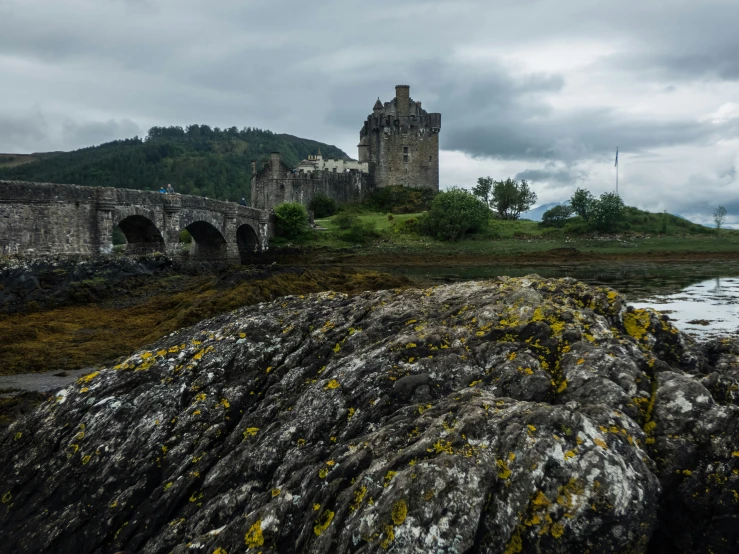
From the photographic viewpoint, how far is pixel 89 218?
92.5 ft

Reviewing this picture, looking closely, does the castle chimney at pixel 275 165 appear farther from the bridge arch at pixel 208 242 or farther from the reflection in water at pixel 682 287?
the reflection in water at pixel 682 287

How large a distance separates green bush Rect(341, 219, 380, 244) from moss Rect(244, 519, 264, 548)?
53.9 metres

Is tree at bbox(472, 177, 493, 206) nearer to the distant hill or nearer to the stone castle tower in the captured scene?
the stone castle tower

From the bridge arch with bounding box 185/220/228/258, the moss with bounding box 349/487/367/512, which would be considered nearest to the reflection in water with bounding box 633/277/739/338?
the moss with bounding box 349/487/367/512

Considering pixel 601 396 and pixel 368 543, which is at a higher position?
pixel 601 396

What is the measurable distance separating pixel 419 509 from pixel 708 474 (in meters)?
2.09

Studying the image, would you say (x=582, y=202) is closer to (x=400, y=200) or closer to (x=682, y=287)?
(x=400, y=200)

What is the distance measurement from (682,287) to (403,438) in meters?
25.1

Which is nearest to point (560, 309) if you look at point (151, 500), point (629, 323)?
point (629, 323)

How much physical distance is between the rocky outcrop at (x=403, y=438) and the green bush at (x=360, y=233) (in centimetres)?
5056

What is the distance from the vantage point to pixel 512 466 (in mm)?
3543

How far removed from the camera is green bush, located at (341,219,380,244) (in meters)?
58.0

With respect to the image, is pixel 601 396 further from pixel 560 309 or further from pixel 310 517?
pixel 310 517

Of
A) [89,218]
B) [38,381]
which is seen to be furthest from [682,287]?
[89,218]
